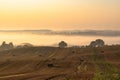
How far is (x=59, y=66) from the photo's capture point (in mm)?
89375

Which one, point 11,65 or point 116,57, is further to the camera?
point 116,57

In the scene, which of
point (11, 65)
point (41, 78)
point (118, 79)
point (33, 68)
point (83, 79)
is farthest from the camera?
point (11, 65)

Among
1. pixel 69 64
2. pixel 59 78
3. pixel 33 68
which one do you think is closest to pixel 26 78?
pixel 59 78

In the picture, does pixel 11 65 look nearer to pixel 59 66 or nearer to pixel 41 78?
pixel 59 66

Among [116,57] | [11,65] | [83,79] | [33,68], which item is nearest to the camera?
[83,79]

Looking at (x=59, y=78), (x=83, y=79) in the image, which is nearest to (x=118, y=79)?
(x=83, y=79)

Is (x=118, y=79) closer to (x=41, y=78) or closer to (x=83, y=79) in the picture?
(x=83, y=79)

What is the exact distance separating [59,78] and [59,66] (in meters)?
29.1

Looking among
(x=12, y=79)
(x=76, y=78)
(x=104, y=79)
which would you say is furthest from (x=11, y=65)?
(x=104, y=79)

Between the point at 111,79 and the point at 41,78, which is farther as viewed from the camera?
the point at 41,78

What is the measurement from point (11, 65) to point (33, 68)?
1206 cm

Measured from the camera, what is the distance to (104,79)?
132ft

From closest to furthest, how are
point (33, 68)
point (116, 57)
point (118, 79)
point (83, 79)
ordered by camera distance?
point (118, 79) < point (83, 79) < point (33, 68) < point (116, 57)

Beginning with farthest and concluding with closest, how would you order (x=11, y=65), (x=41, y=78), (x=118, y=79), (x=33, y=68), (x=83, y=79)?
(x=11, y=65)
(x=33, y=68)
(x=41, y=78)
(x=83, y=79)
(x=118, y=79)
